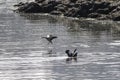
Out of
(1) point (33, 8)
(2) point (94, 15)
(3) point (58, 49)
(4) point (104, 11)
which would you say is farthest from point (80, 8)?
(3) point (58, 49)

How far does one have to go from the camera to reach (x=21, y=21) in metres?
65.6

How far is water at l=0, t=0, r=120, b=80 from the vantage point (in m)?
31.8

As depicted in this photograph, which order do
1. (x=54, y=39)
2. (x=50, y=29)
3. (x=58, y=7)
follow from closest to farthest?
1. (x=54, y=39)
2. (x=50, y=29)
3. (x=58, y=7)

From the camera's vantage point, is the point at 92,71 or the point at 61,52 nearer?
the point at 92,71

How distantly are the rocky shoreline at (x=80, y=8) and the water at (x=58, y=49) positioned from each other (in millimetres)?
1685

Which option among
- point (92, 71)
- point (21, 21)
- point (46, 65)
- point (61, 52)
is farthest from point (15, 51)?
point (21, 21)

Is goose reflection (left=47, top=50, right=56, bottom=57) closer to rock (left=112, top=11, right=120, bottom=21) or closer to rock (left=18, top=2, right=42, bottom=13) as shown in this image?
rock (left=112, top=11, right=120, bottom=21)

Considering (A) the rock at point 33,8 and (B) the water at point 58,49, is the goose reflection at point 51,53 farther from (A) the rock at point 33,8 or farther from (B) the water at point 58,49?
(A) the rock at point 33,8

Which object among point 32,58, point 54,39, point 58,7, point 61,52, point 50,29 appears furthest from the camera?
point 58,7

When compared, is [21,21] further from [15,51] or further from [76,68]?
[76,68]

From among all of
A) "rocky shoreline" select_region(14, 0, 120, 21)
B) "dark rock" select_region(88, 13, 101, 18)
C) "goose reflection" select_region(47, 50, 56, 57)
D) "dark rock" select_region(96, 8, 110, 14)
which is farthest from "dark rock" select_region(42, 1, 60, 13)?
"goose reflection" select_region(47, 50, 56, 57)

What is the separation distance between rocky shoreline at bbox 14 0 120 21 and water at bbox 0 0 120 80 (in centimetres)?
168

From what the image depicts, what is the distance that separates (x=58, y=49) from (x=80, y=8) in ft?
87.5

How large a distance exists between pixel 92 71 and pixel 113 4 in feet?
113
